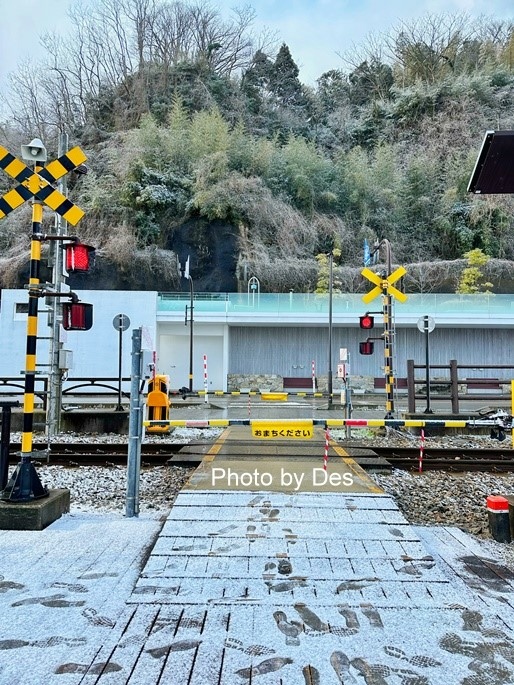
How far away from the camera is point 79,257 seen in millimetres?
5141

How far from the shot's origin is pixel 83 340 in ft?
75.1

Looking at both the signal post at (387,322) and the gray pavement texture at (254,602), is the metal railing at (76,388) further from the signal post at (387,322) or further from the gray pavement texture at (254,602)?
the signal post at (387,322)

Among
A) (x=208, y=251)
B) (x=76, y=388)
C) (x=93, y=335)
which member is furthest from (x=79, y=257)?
(x=208, y=251)

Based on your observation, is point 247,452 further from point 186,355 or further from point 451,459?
point 186,355

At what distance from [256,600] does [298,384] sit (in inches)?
865

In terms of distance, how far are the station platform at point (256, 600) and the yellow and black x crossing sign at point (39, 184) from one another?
114 inches

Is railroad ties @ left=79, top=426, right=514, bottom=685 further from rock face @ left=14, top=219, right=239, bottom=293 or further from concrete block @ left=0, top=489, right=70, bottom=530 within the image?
rock face @ left=14, top=219, right=239, bottom=293

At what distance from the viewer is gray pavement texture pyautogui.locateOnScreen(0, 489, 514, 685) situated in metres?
2.09

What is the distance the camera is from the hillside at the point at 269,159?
30641 millimetres

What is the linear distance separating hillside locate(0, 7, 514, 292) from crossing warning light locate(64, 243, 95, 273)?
19.7 meters

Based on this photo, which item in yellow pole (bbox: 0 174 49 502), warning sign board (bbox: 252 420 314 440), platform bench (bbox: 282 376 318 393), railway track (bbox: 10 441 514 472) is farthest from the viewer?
platform bench (bbox: 282 376 318 393)

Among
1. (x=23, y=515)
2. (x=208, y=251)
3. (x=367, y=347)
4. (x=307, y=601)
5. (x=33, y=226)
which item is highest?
(x=208, y=251)

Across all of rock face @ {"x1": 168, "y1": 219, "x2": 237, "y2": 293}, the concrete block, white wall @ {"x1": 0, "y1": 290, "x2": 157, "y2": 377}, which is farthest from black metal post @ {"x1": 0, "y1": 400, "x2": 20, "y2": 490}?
rock face @ {"x1": 168, "y1": 219, "x2": 237, "y2": 293}

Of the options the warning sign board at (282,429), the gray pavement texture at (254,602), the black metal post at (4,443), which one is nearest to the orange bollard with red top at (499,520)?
the gray pavement texture at (254,602)
